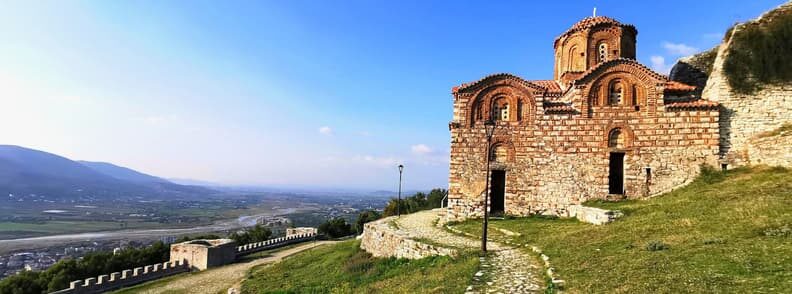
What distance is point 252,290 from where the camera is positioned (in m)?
17.0

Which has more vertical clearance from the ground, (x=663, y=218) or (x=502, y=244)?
(x=663, y=218)

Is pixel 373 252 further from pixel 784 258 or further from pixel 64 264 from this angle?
pixel 64 264

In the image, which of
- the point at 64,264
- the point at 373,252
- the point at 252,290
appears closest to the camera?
the point at 252,290

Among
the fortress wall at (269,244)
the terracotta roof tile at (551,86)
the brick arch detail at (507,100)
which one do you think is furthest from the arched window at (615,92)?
the fortress wall at (269,244)

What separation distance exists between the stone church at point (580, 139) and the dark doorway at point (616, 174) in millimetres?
45

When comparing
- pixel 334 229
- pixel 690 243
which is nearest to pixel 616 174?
pixel 690 243

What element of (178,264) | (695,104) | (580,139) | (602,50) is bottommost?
(178,264)

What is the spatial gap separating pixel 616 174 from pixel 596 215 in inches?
244

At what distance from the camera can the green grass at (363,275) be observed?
32.8 ft

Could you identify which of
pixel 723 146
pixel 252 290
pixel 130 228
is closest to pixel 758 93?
pixel 723 146

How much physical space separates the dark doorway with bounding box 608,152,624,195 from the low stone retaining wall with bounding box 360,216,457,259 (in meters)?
11.0

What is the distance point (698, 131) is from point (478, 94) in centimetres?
1002

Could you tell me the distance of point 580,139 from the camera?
20438mm

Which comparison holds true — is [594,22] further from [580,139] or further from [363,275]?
[363,275]
